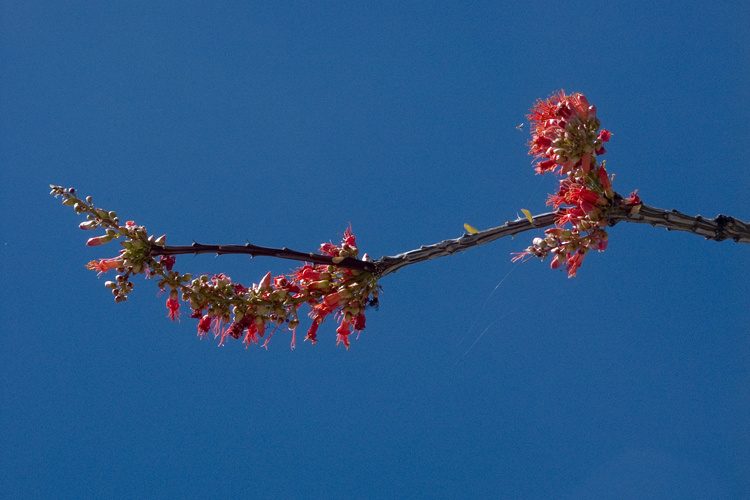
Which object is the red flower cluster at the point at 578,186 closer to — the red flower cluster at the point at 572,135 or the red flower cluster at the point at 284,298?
the red flower cluster at the point at 572,135

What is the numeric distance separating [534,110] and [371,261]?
1500 mm

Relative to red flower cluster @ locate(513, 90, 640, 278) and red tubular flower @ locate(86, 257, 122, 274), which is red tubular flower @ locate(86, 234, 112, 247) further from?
red flower cluster @ locate(513, 90, 640, 278)

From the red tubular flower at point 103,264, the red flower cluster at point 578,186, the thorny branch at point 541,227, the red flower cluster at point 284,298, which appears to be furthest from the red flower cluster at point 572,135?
the red tubular flower at point 103,264

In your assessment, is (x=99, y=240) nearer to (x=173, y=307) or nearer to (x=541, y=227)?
(x=173, y=307)

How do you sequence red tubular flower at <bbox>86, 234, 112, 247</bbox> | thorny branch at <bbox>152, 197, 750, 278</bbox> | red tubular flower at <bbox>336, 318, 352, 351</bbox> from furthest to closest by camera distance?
red tubular flower at <bbox>336, 318, 352, 351</bbox> < thorny branch at <bbox>152, 197, 750, 278</bbox> < red tubular flower at <bbox>86, 234, 112, 247</bbox>

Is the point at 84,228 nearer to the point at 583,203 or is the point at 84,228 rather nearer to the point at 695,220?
the point at 583,203

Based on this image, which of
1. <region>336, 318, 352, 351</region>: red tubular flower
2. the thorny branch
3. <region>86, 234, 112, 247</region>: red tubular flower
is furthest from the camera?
<region>336, 318, 352, 351</region>: red tubular flower

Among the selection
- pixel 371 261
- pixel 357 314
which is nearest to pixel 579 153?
pixel 371 261

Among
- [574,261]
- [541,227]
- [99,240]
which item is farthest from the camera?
[541,227]

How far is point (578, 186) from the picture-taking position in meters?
3.52

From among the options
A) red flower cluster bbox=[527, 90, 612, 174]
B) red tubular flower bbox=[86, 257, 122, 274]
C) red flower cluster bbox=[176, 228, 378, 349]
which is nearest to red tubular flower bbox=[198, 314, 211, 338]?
red flower cluster bbox=[176, 228, 378, 349]

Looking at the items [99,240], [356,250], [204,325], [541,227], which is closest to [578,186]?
[541,227]

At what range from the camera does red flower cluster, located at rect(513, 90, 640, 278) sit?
330cm

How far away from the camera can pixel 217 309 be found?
325 centimetres
